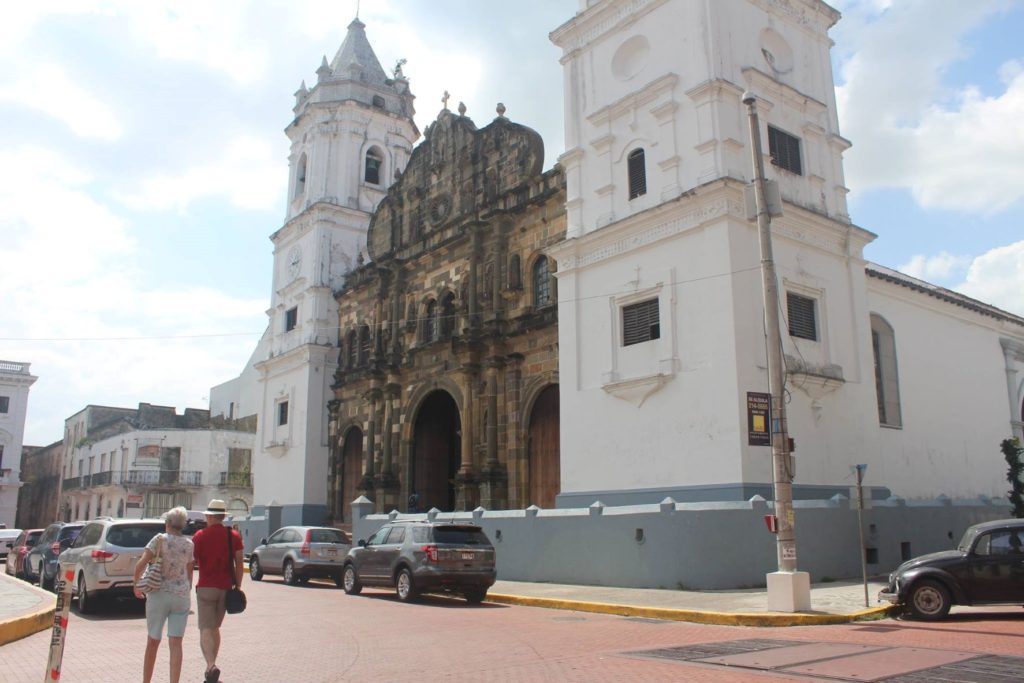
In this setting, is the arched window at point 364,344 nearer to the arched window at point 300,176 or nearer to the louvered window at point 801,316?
the arched window at point 300,176

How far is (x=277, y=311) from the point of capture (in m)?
38.8

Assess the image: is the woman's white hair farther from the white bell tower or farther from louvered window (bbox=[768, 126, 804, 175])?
the white bell tower

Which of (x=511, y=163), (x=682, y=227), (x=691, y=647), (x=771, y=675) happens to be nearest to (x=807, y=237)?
(x=682, y=227)

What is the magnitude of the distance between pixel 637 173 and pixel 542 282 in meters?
5.79

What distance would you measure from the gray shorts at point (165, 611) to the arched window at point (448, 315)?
21886mm

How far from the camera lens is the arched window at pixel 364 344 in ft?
114

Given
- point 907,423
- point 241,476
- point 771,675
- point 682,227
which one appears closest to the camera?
point 771,675

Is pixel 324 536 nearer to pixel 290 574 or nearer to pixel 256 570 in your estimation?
pixel 290 574

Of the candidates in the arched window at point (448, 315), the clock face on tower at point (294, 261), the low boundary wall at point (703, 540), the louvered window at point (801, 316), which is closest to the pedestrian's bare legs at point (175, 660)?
the low boundary wall at point (703, 540)

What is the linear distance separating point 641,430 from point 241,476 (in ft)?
122

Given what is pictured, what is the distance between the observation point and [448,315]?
30359 millimetres

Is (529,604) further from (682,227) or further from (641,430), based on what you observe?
(682,227)

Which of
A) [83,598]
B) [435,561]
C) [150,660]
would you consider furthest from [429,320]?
[150,660]

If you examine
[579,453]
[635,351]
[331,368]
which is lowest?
[579,453]
